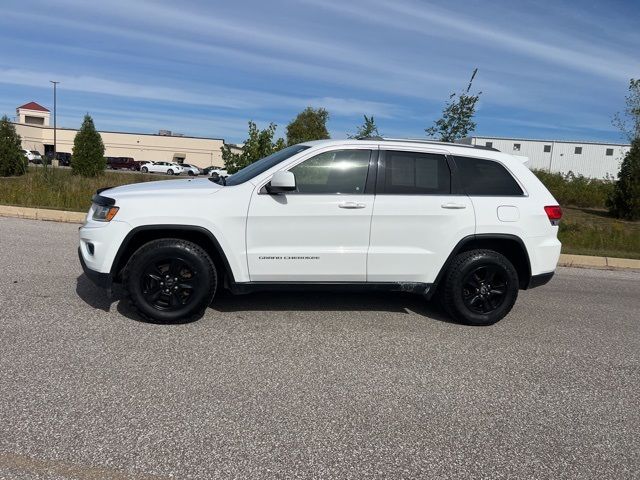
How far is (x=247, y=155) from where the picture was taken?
13672mm

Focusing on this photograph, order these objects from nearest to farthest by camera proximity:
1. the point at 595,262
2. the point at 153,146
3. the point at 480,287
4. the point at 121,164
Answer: the point at 480,287, the point at 595,262, the point at 121,164, the point at 153,146

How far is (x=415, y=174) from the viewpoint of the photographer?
5.23 meters

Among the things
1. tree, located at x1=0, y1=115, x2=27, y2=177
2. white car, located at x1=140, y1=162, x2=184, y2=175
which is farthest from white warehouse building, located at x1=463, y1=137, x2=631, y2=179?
tree, located at x1=0, y1=115, x2=27, y2=177

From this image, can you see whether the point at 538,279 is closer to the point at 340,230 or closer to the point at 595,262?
the point at 340,230

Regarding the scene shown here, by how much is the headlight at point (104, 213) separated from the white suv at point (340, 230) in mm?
17

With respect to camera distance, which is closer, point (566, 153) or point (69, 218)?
point (69, 218)

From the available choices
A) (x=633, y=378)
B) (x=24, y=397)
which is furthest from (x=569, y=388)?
(x=24, y=397)

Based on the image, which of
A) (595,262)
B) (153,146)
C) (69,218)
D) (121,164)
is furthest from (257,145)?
(153,146)

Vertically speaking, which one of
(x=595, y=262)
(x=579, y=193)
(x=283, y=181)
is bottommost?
(x=595, y=262)

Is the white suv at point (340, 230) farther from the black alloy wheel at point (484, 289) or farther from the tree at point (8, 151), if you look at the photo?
the tree at point (8, 151)

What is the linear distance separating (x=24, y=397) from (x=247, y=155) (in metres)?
10.8

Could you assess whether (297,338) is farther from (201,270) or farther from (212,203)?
(212,203)

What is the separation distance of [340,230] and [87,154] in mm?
30073

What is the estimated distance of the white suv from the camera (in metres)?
4.77
